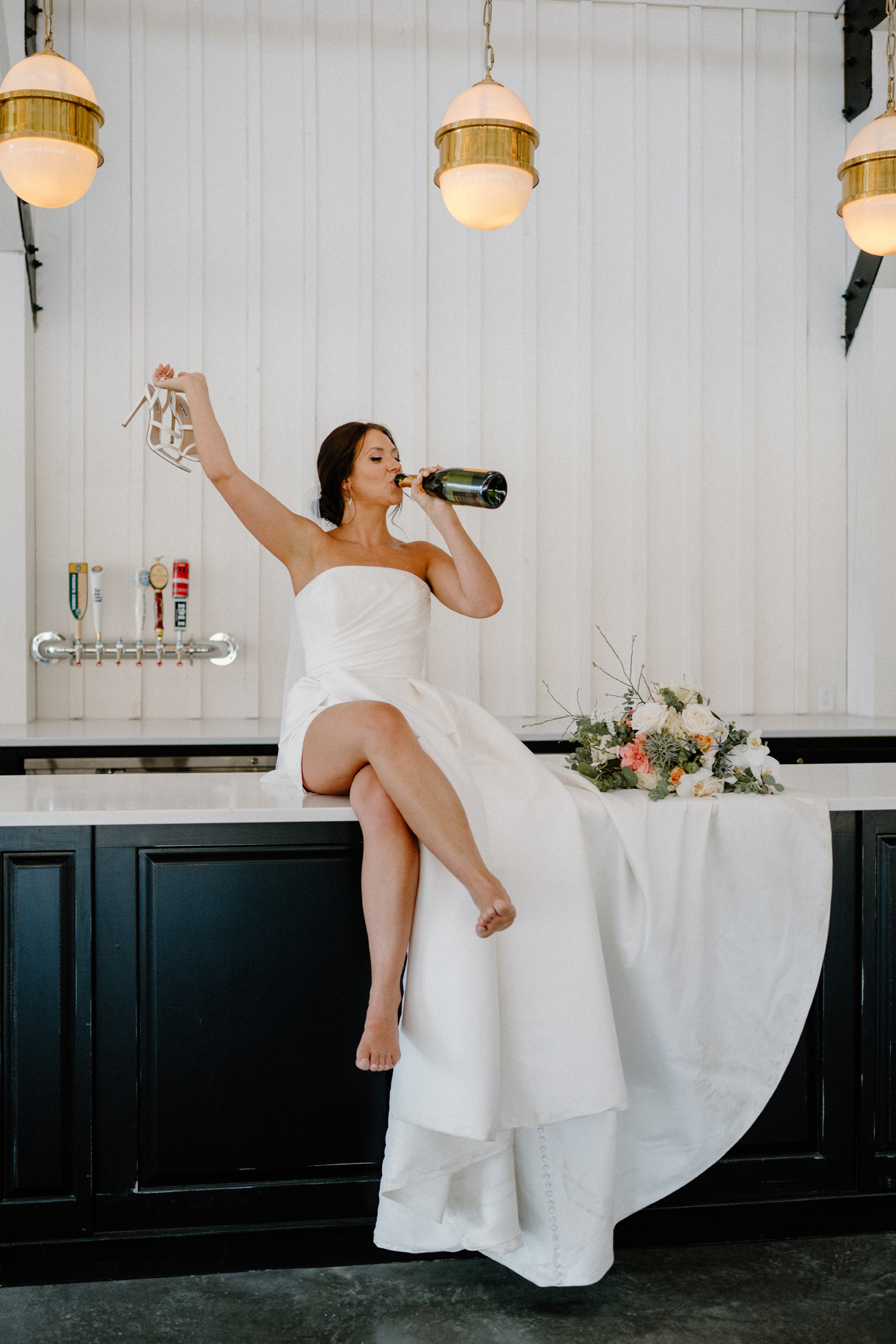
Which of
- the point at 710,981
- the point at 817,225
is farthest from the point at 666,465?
the point at 710,981

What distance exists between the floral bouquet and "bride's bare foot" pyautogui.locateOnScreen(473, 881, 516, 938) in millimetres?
459

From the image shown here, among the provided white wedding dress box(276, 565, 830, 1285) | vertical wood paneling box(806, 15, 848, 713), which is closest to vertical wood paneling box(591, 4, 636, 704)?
vertical wood paneling box(806, 15, 848, 713)

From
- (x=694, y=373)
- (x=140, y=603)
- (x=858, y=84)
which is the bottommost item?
(x=140, y=603)

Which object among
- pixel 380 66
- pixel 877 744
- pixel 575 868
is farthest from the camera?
pixel 380 66

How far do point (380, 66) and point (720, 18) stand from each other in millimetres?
1589

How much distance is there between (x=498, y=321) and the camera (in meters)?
4.88

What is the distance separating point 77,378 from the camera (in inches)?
183

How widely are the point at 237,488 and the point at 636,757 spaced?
3.85 feet

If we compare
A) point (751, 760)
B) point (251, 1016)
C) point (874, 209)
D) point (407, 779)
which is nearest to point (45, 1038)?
point (251, 1016)

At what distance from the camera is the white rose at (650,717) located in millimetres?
2363

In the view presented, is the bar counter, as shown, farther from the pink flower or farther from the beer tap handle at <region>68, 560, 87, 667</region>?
the beer tap handle at <region>68, 560, 87, 667</region>

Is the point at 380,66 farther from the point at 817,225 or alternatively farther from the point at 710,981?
the point at 710,981

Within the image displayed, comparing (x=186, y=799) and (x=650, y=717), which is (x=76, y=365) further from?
(x=650, y=717)

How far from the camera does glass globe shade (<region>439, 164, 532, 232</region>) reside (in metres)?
2.83
